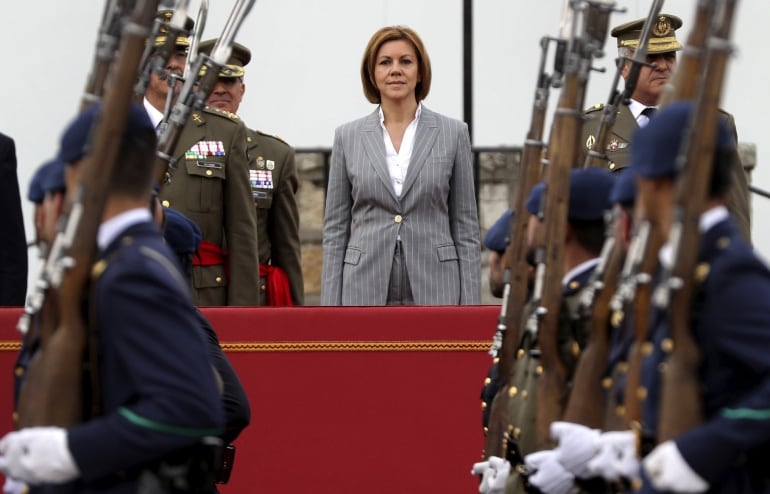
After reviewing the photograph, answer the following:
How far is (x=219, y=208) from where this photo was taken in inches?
327

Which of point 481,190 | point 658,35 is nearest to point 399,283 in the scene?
point 658,35

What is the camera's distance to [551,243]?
5.15 m

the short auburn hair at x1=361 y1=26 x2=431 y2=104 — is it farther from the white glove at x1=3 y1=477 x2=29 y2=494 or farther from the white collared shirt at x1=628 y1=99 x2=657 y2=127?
the white glove at x1=3 y1=477 x2=29 y2=494

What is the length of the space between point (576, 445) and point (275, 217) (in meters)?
4.63

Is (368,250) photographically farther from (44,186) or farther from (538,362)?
(44,186)

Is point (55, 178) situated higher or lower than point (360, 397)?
higher

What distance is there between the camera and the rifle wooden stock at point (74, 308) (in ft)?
13.4

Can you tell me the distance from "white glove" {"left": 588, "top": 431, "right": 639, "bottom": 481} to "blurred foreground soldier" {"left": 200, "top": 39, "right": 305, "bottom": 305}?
469 centimetres

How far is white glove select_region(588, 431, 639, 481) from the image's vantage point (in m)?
4.09

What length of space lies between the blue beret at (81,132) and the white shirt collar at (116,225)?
176mm

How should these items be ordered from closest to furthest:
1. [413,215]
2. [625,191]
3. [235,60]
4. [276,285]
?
[625,191] → [413,215] → [276,285] → [235,60]

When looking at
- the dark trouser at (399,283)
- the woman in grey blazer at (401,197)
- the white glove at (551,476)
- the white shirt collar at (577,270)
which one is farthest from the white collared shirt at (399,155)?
the white glove at (551,476)

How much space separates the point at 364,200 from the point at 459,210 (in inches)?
16.4

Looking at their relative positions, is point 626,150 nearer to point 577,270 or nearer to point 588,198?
point 588,198
